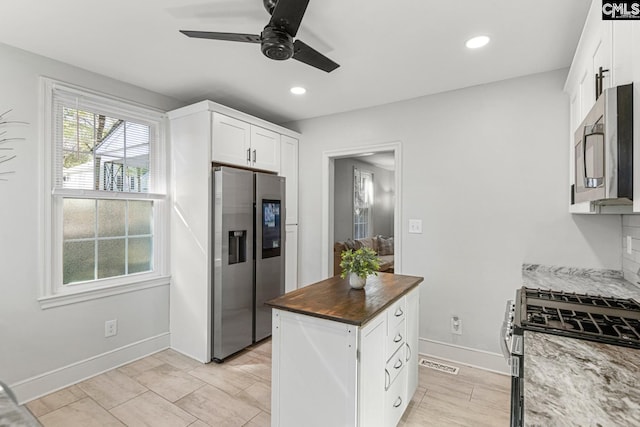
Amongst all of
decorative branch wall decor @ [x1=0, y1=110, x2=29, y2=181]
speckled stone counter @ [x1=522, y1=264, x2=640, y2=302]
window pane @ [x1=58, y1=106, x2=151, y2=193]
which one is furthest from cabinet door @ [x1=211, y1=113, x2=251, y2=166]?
speckled stone counter @ [x1=522, y1=264, x2=640, y2=302]

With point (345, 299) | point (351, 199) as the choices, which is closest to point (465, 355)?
point (345, 299)

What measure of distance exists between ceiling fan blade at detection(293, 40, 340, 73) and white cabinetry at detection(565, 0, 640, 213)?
136cm

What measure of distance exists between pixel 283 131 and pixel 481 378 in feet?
10.5

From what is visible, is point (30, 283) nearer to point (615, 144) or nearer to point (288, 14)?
point (288, 14)

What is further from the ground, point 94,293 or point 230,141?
point 230,141

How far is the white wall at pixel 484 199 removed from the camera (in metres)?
2.63

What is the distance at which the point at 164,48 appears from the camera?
2352 mm

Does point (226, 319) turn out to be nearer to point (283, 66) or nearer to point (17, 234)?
point (17, 234)

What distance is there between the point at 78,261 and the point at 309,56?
2505mm

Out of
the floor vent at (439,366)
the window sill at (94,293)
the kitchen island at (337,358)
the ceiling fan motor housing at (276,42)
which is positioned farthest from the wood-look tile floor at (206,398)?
the ceiling fan motor housing at (276,42)

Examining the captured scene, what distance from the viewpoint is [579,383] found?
0.84 metres

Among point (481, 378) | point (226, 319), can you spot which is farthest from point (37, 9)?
point (481, 378)

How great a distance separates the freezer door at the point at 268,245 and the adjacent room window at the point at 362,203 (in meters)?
3.16

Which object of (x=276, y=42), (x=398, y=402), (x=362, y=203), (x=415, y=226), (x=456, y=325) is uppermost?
(x=276, y=42)
